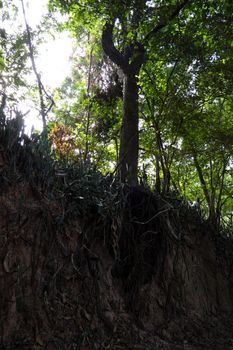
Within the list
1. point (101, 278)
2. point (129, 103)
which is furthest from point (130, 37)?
point (101, 278)

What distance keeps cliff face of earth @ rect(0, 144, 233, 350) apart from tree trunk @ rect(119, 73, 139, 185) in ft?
7.60

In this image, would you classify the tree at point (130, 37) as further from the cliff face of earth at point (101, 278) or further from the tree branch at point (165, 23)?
the cliff face of earth at point (101, 278)

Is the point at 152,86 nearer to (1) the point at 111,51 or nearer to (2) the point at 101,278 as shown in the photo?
(1) the point at 111,51

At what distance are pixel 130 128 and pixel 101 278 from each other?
16.6ft

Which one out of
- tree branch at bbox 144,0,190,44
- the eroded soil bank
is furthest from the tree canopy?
the eroded soil bank

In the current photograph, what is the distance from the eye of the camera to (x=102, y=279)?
4133 millimetres

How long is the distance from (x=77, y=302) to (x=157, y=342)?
1228 mm

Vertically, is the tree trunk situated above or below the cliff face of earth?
above

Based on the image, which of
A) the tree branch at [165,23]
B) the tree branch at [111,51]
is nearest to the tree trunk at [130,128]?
the tree branch at [111,51]

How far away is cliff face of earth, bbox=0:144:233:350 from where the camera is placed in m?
3.21

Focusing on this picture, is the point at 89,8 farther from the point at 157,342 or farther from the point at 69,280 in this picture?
the point at 157,342

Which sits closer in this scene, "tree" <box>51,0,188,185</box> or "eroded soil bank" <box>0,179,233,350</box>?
"eroded soil bank" <box>0,179,233,350</box>

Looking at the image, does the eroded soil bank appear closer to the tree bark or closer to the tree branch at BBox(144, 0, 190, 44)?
the tree bark

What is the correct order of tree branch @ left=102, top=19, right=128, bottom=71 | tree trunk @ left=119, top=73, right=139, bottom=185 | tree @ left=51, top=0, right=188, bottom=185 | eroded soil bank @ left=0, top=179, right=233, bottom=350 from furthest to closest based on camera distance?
tree branch @ left=102, top=19, right=128, bottom=71, tree trunk @ left=119, top=73, right=139, bottom=185, tree @ left=51, top=0, right=188, bottom=185, eroded soil bank @ left=0, top=179, right=233, bottom=350
